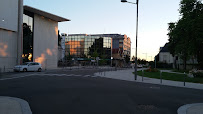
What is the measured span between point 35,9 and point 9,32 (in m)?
7.67

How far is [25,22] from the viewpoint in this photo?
→ 35.6m

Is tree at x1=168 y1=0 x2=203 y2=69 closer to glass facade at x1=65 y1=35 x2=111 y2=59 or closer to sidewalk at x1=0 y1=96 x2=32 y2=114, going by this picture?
sidewalk at x1=0 y1=96 x2=32 y2=114

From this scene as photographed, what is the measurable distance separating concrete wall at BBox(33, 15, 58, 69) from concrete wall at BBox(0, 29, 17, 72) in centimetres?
699

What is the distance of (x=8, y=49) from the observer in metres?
29.9

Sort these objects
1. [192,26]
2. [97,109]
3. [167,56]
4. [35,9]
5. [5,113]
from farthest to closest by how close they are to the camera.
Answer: [167,56]
[35,9]
[192,26]
[97,109]
[5,113]

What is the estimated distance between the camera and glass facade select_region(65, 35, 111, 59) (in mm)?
83875

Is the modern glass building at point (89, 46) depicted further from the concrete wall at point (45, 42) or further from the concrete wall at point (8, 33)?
the concrete wall at point (8, 33)

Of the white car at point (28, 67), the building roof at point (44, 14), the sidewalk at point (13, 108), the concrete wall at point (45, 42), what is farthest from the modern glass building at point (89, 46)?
the sidewalk at point (13, 108)

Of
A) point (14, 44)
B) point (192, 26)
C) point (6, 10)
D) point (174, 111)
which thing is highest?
point (6, 10)

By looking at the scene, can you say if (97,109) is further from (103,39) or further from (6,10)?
(103,39)

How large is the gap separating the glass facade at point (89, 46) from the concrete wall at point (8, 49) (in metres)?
52.1

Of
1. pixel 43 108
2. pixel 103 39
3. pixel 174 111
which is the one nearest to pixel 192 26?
pixel 174 111

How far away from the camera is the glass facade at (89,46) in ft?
275

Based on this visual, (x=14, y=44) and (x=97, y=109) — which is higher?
(x=14, y=44)
